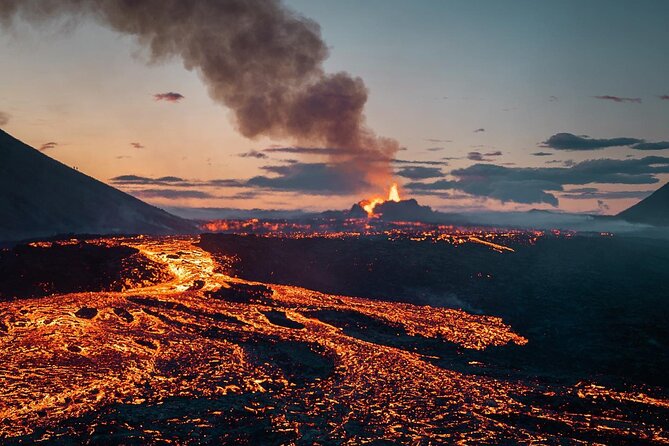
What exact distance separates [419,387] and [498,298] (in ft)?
139

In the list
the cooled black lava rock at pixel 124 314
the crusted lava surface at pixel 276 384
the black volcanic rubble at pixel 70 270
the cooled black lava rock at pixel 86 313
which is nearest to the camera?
the crusted lava surface at pixel 276 384

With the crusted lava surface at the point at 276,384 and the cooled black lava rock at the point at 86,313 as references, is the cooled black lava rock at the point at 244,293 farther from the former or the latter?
the cooled black lava rock at the point at 86,313

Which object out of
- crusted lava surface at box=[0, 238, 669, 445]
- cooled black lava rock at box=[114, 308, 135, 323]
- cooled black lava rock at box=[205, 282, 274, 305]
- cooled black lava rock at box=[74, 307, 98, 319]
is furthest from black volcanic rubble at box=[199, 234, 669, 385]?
cooled black lava rock at box=[74, 307, 98, 319]

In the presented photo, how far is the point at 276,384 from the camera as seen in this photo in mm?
40531

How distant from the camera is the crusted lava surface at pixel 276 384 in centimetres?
3192

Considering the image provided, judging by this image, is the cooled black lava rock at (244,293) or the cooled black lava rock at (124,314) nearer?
the cooled black lava rock at (124,314)

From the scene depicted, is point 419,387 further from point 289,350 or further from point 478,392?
point 289,350

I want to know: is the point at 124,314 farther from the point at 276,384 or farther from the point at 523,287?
the point at 523,287

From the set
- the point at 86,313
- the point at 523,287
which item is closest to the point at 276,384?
the point at 86,313

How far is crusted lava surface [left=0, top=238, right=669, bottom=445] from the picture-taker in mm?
31922

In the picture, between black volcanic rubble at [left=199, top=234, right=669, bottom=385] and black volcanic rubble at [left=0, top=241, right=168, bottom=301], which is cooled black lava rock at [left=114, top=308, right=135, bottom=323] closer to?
black volcanic rubble at [left=0, top=241, right=168, bottom=301]

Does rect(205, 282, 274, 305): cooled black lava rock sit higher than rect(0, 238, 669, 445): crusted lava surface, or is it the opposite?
rect(205, 282, 274, 305): cooled black lava rock

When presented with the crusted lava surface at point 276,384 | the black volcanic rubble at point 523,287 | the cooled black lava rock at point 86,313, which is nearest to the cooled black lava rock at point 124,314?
the crusted lava surface at point 276,384

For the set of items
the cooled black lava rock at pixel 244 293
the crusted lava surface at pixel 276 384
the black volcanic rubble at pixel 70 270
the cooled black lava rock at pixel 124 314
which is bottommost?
the crusted lava surface at pixel 276 384
